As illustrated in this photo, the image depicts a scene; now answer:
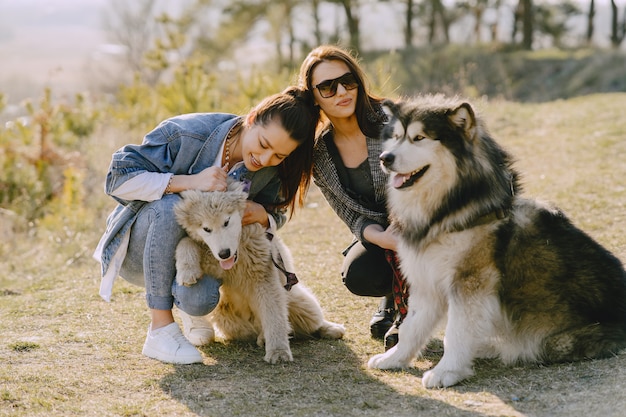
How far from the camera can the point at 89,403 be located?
2850 millimetres

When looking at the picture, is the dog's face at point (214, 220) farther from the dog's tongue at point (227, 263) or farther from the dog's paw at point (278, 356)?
the dog's paw at point (278, 356)

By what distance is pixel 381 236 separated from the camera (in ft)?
11.7

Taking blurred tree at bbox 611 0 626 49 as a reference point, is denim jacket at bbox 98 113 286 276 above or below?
below

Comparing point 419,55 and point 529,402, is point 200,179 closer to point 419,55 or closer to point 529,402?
point 529,402

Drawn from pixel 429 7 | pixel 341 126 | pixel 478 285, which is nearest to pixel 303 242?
pixel 341 126

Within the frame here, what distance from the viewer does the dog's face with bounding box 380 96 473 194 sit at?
2.93 meters

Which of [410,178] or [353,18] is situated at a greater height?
[353,18]

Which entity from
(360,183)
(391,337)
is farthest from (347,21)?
(391,337)

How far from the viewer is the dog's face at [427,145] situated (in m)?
2.93

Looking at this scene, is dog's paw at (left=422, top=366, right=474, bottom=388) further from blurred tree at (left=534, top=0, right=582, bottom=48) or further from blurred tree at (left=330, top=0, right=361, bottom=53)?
blurred tree at (left=534, top=0, right=582, bottom=48)

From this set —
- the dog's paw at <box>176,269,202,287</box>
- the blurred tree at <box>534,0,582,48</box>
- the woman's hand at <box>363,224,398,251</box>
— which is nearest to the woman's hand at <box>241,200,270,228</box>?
the dog's paw at <box>176,269,202,287</box>

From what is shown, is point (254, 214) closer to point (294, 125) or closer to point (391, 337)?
point (294, 125)

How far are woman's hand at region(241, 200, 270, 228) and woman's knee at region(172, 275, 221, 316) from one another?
1.22 feet

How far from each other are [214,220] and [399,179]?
0.92 metres
